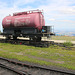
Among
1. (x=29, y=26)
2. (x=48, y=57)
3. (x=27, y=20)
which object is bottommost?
(x=48, y=57)

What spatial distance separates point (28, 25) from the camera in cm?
1414

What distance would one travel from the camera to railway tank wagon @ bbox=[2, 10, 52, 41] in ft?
44.9

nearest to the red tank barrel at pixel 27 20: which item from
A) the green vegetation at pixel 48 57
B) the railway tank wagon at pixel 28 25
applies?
the railway tank wagon at pixel 28 25

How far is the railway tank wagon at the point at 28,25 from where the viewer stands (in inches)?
539

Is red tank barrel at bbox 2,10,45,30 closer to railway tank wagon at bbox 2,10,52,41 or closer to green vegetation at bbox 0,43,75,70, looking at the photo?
railway tank wagon at bbox 2,10,52,41

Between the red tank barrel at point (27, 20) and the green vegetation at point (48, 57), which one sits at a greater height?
the red tank barrel at point (27, 20)

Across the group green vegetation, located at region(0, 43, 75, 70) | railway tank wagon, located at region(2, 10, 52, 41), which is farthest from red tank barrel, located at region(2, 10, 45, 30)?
green vegetation, located at region(0, 43, 75, 70)

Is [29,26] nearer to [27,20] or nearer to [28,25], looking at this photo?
[28,25]

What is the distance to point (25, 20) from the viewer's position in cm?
1426

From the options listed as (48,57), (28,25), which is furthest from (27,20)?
(48,57)

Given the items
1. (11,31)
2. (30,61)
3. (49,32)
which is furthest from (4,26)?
(30,61)

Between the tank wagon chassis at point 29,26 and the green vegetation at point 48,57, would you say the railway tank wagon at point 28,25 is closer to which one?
the tank wagon chassis at point 29,26

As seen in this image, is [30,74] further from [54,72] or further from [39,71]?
[54,72]

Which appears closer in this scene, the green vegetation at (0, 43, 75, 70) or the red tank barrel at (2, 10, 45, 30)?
the green vegetation at (0, 43, 75, 70)
